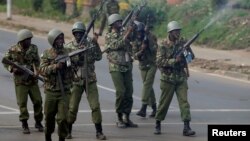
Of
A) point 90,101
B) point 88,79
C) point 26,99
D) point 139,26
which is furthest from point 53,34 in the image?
point 139,26

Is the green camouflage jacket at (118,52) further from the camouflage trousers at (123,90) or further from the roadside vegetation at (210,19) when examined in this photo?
the roadside vegetation at (210,19)

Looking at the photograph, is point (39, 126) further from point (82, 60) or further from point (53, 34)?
point (53, 34)

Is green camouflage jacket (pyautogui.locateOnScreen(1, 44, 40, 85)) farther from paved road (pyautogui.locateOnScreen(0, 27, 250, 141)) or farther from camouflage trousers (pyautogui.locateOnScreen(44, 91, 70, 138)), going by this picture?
camouflage trousers (pyautogui.locateOnScreen(44, 91, 70, 138))

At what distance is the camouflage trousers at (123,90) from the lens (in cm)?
1534

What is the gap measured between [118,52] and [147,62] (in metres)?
1.28

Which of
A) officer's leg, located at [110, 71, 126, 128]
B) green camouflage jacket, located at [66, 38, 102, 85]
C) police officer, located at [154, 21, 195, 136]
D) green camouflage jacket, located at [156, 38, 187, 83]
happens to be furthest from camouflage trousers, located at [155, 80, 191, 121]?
green camouflage jacket, located at [66, 38, 102, 85]

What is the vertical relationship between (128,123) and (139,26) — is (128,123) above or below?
below

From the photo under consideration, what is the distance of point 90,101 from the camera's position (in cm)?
1429

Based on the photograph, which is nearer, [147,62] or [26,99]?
[26,99]

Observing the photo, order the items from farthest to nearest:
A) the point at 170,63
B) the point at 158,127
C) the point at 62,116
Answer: the point at 158,127 < the point at 170,63 < the point at 62,116

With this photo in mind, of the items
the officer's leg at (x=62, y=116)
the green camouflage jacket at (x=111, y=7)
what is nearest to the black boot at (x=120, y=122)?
the green camouflage jacket at (x=111, y=7)

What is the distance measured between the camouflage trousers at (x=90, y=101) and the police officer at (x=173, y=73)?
119cm

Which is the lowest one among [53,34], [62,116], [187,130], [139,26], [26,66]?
[187,130]

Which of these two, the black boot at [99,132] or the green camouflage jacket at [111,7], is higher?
the green camouflage jacket at [111,7]
